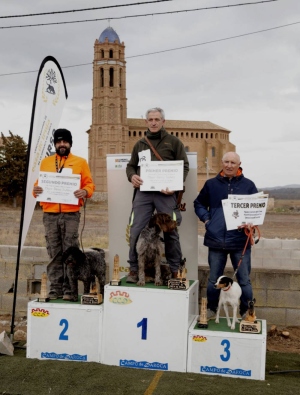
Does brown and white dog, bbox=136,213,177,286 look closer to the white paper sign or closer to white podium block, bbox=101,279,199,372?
white podium block, bbox=101,279,199,372

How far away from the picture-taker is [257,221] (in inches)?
205

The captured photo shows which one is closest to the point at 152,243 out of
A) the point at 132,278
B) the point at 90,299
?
the point at 132,278

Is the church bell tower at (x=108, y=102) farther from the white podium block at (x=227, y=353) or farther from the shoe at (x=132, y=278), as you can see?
the white podium block at (x=227, y=353)

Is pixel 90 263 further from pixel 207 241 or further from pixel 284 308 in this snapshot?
pixel 284 308

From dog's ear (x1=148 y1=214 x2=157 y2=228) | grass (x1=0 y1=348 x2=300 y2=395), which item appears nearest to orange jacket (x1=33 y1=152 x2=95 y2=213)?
dog's ear (x1=148 y1=214 x2=157 y2=228)

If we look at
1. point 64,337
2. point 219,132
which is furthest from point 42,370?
point 219,132

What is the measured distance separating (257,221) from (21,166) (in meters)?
38.9

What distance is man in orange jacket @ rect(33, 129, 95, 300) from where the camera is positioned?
5.56 meters

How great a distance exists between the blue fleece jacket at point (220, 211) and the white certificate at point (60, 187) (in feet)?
4.40

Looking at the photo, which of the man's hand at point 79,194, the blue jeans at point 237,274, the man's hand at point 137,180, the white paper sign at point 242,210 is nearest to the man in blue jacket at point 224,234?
the blue jeans at point 237,274

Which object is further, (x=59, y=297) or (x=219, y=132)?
(x=219, y=132)

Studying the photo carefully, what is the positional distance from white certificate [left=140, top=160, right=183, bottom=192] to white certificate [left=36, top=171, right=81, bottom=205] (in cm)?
74

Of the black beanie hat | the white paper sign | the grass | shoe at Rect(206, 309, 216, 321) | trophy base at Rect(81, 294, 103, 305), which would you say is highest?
the black beanie hat

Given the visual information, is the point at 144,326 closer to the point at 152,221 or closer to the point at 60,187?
the point at 152,221
